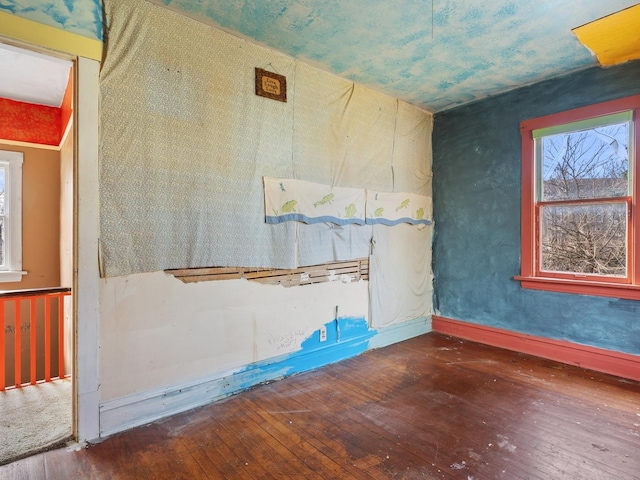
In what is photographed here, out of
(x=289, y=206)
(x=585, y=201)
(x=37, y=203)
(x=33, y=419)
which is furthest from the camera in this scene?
(x=37, y=203)

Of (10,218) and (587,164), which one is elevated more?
(587,164)

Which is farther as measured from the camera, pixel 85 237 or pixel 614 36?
pixel 614 36

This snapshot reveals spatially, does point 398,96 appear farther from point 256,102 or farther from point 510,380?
point 510,380

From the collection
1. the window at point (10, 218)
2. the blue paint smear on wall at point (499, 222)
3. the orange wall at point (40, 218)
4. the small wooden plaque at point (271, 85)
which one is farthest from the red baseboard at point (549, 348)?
the window at point (10, 218)

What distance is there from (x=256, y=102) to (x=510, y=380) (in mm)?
2980

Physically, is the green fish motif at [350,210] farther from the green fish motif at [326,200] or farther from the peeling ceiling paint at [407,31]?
the peeling ceiling paint at [407,31]

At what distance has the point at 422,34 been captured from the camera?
2.46 metres

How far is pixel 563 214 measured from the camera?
315 cm

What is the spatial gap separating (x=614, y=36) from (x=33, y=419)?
15.5 ft

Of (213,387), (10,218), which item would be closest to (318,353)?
(213,387)

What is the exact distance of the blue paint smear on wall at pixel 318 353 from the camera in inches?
103

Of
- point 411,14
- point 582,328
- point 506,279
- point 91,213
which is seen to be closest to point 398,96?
point 411,14

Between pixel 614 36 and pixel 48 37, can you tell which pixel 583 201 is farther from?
pixel 48 37

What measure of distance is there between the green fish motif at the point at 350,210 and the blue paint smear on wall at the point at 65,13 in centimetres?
215
